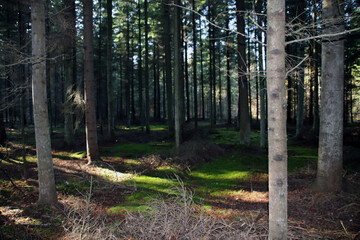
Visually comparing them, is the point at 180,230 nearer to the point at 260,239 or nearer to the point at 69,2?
the point at 260,239

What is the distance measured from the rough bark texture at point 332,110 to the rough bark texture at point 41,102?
24.7ft

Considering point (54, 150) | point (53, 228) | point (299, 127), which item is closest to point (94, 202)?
point (53, 228)

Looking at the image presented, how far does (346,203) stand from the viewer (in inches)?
230

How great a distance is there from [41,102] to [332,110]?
7766 millimetres

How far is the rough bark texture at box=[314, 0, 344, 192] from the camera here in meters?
6.33

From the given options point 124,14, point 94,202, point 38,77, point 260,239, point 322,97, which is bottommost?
point 94,202

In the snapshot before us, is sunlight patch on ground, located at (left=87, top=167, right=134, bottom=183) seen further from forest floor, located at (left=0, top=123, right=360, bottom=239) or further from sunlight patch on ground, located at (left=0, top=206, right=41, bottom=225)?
sunlight patch on ground, located at (left=0, top=206, right=41, bottom=225)

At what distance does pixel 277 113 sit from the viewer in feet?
9.68

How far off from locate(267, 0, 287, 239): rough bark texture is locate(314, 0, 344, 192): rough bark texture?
439cm

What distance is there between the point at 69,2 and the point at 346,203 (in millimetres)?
13464

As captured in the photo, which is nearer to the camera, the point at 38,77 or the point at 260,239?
the point at 260,239

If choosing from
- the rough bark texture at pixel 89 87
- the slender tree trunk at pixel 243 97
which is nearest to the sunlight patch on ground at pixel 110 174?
the rough bark texture at pixel 89 87

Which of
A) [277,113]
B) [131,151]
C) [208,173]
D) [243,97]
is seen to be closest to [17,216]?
[277,113]

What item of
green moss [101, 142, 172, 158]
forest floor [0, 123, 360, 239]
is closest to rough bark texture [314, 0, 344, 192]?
forest floor [0, 123, 360, 239]
